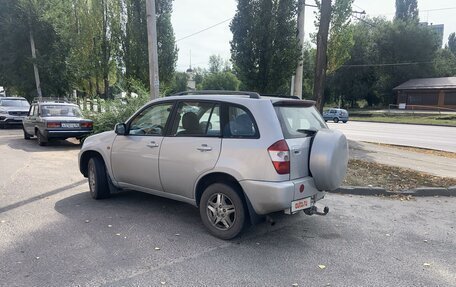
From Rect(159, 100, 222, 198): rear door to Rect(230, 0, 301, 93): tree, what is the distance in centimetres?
957

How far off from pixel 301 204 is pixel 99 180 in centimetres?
341

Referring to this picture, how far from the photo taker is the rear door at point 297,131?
4.04m

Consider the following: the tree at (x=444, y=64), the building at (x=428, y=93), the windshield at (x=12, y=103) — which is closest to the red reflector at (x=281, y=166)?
the windshield at (x=12, y=103)

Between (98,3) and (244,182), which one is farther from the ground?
(98,3)

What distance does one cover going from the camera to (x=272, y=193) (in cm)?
388

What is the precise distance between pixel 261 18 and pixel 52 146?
8981 millimetres

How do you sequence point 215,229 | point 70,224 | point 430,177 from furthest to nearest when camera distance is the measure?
1. point 430,177
2. point 70,224
3. point 215,229

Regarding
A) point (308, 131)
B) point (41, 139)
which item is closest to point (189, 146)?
point (308, 131)

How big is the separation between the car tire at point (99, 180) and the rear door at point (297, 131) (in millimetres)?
3234

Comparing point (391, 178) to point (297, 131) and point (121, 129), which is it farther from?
point (121, 129)

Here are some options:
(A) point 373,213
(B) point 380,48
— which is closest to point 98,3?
(A) point 373,213

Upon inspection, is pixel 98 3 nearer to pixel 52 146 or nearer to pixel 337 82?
pixel 52 146

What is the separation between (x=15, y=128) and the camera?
1939cm

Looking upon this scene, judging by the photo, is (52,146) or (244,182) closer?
(244,182)
